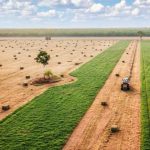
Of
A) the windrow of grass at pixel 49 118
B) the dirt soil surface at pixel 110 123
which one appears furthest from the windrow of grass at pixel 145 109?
the windrow of grass at pixel 49 118

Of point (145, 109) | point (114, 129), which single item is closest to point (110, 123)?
point (114, 129)

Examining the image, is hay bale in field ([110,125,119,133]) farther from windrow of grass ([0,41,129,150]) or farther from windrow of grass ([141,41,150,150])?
windrow of grass ([0,41,129,150])

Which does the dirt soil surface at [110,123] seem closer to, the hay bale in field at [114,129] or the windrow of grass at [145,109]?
the hay bale in field at [114,129]

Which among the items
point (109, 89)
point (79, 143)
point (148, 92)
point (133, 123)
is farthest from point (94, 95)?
point (79, 143)

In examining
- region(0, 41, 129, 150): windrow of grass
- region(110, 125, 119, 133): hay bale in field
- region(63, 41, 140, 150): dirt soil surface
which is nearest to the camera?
region(63, 41, 140, 150): dirt soil surface

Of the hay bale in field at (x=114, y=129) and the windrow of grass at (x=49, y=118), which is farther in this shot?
the hay bale in field at (x=114, y=129)

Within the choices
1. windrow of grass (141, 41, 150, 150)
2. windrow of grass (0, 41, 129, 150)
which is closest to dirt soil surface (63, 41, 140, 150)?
windrow of grass (141, 41, 150, 150)
